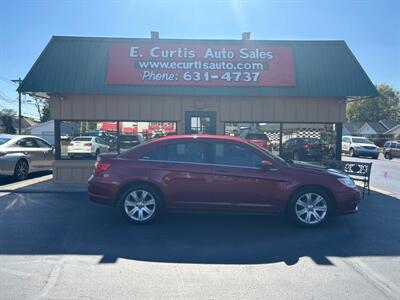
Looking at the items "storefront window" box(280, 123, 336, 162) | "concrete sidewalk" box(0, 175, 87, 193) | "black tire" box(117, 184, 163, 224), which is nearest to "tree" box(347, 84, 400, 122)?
"storefront window" box(280, 123, 336, 162)

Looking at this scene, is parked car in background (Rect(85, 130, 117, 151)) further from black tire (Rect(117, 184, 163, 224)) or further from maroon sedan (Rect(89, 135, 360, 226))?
black tire (Rect(117, 184, 163, 224))

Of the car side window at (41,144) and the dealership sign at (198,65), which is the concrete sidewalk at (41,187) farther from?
the dealership sign at (198,65)

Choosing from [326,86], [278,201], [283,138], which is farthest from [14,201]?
[326,86]

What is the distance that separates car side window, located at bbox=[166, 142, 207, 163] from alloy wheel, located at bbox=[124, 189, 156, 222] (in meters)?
0.81

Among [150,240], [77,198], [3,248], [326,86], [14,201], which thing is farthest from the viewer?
[326,86]

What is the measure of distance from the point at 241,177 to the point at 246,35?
781cm

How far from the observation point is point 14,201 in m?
8.18

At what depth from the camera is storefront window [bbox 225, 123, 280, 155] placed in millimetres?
10727

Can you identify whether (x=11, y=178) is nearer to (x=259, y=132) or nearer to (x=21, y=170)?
(x=21, y=170)

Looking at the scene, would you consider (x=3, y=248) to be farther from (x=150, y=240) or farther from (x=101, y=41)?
(x=101, y=41)

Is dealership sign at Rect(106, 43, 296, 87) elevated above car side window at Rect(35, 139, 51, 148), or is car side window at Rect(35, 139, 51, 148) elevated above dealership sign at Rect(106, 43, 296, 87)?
dealership sign at Rect(106, 43, 296, 87)

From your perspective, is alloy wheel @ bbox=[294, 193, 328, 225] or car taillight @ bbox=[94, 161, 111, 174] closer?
alloy wheel @ bbox=[294, 193, 328, 225]

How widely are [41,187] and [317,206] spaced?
764 cm

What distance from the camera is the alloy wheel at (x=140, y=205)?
6289 millimetres
